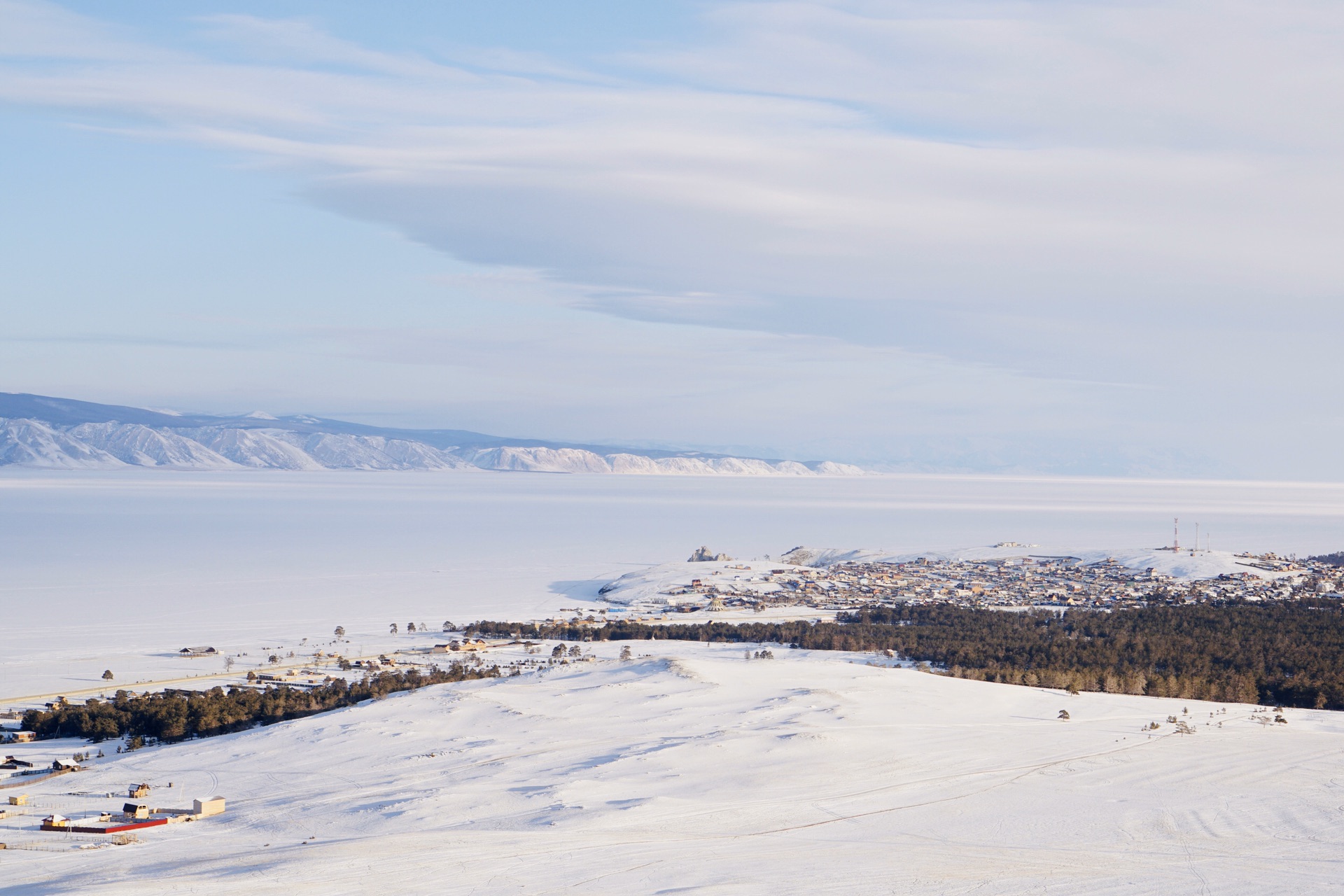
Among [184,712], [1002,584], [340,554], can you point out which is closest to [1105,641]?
[1002,584]

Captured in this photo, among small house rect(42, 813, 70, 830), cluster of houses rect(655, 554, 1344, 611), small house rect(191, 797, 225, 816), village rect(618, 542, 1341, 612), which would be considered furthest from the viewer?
cluster of houses rect(655, 554, 1344, 611)

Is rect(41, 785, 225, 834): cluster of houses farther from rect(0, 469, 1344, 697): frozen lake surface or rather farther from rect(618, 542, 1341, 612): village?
rect(618, 542, 1341, 612): village

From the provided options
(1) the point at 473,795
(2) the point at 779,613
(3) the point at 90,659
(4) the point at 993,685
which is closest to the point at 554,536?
(2) the point at 779,613

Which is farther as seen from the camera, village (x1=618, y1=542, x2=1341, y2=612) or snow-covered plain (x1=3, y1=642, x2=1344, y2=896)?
village (x1=618, y1=542, x2=1341, y2=612)

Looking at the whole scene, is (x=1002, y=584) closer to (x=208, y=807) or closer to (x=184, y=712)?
(x=184, y=712)

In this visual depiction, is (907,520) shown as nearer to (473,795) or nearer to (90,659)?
(90,659)

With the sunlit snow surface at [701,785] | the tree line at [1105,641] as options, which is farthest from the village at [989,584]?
the sunlit snow surface at [701,785]

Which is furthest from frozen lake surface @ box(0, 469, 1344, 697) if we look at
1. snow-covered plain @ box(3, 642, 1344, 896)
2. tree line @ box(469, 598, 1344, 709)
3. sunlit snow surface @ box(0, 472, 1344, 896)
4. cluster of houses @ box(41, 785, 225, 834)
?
cluster of houses @ box(41, 785, 225, 834)
